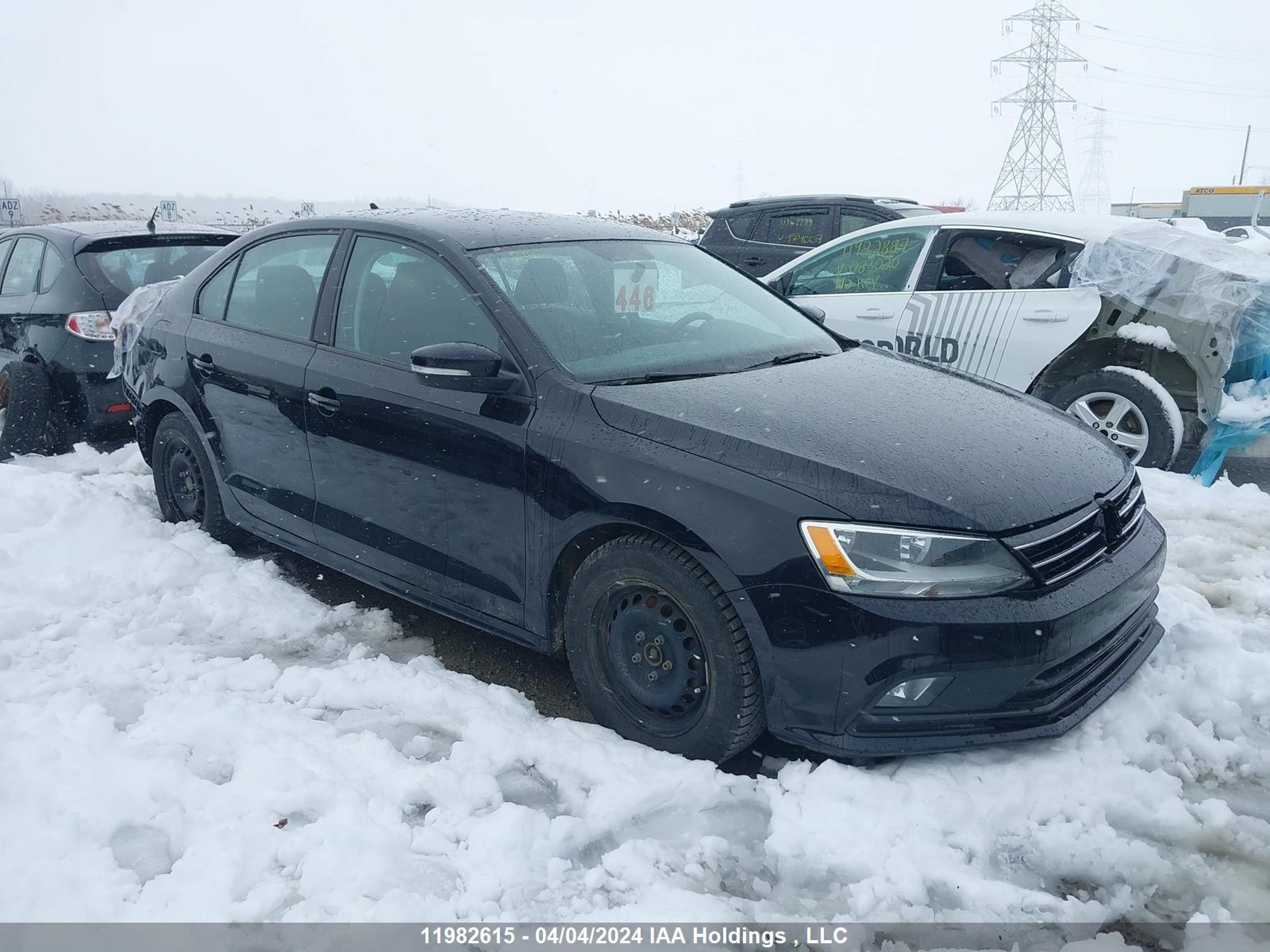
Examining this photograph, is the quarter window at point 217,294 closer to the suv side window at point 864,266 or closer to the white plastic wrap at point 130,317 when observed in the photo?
the white plastic wrap at point 130,317

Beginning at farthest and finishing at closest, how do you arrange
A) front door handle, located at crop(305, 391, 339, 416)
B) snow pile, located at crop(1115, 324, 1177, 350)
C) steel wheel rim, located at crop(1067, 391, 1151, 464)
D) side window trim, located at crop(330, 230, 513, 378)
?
steel wheel rim, located at crop(1067, 391, 1151, 464), snow pile, located at crop(1115, 324, 1177, 350), front door handle, located at crop(305, 391, 339, 416), side window trim, located at crop(330, 230, 513, 378)

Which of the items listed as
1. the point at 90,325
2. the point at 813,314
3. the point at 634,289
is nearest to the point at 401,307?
the point at 634,289

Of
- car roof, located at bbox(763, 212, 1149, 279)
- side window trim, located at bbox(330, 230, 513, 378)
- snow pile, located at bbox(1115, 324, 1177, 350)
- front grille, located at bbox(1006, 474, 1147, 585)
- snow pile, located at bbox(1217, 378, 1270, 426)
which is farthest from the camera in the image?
car roof, located at bbox(763, 212, 1149, 279)

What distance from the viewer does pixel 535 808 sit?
2.94m

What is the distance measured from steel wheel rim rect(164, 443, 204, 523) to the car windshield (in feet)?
7.16

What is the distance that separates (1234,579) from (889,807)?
2.68 m

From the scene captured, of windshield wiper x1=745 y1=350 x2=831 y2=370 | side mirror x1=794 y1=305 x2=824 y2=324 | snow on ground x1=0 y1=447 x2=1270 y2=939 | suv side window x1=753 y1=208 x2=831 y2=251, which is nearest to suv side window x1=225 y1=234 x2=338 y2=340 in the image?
snow on ground x1=0 y1=447 x2=1270 y2=939

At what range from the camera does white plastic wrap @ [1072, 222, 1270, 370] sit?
5688 millimetres

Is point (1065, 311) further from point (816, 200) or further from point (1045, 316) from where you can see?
point (816, 200)

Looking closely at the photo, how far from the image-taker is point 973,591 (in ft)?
8.96

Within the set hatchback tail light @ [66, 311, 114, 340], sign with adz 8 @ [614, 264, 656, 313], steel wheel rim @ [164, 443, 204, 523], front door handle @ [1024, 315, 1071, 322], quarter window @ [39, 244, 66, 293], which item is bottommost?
steel wheel rim @ [164, 443, 204, 523]

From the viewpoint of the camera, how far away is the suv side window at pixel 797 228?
10570 mm

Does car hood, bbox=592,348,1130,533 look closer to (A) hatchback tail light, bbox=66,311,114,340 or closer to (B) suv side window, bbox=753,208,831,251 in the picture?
(A) hatchback tail light, bbox=66,311,114,340

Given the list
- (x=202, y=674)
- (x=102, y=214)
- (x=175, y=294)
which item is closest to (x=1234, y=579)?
(x=202, y=674)
